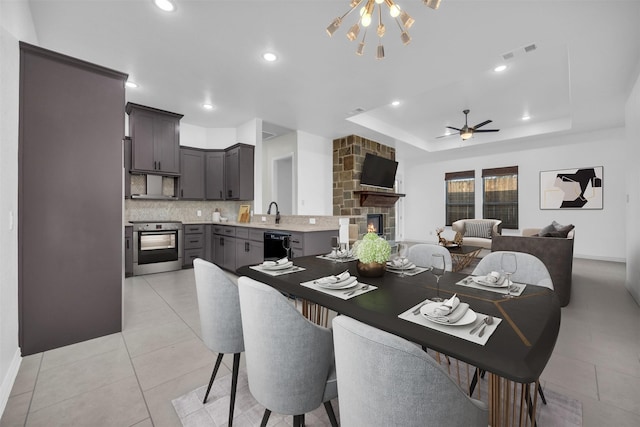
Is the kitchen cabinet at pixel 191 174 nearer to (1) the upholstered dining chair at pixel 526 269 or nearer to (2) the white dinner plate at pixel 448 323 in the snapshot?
(1) the upholstered dining chair at pixel 526 269

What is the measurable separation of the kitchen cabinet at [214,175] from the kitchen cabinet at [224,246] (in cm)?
71

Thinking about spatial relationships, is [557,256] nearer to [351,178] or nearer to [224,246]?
[351,178]

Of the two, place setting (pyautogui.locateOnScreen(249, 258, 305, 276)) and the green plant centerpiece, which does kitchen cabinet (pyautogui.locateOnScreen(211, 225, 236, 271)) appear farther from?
the green plant centerpiece

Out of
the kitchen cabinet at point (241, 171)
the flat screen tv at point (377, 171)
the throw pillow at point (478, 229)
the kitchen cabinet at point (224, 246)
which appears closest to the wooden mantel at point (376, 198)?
the flat screen tv at point (377, 171)

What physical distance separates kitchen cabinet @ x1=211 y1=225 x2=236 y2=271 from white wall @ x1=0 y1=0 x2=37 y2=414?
2799 millimetres

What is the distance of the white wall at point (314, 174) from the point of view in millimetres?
5930

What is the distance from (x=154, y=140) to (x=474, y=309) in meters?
5.25

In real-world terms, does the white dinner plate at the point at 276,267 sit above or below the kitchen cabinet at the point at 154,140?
below

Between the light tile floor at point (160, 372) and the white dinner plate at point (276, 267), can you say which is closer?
the light tile floor at point (160, 372)

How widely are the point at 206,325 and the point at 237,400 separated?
529mm

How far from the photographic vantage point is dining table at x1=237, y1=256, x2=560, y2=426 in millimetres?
778

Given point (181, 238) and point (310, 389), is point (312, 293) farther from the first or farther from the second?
point (181, 238)

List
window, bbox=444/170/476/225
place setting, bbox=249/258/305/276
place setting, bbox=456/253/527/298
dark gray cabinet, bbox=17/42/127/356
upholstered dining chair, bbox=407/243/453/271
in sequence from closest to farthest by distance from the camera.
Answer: place setting, bbox=456/253/527/298 < place setting, bbox=249/258/305/276 < dark gray cabinet, bbox=17/42/127/356 < upholstered dining chair, bbox=407/243/453/271 < window, bbox=444/170/476/225

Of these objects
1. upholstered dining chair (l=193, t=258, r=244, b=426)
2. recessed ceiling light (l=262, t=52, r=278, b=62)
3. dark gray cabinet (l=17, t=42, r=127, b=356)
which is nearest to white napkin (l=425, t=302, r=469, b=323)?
upholstered dining chair (l=193, t=258, r=244, b=426)
